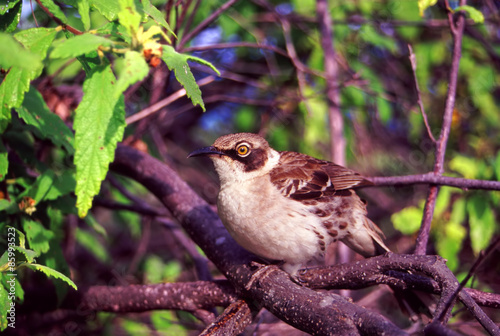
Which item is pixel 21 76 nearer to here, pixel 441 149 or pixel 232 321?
pixel 232 321

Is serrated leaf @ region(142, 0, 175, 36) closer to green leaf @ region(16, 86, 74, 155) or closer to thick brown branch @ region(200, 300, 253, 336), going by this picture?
green leaf @ region(16, 86, 74, 155)

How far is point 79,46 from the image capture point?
6.53ft

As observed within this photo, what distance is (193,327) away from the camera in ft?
15.5

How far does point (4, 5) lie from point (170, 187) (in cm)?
215

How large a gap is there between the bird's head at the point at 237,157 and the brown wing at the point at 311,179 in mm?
183

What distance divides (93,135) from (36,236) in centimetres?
133

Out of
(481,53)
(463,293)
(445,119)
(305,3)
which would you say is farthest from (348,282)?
(481,53)

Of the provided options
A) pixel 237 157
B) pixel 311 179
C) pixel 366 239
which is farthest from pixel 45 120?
pixel 366 239

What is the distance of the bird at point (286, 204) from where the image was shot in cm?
363

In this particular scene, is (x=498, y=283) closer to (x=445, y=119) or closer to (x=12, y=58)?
(x=445, y=119)

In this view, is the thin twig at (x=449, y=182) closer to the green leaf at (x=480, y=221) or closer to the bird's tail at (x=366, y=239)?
the bird's tail at (x=366, y=239)

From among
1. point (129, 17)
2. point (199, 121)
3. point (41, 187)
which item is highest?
point (129, 17)

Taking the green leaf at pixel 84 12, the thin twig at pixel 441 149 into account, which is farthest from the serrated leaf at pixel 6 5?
the thin twig at pixel 441 149

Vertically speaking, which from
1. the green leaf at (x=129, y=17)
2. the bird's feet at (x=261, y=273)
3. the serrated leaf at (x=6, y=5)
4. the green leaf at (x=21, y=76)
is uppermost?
the serrated leaf at (x=6, y=5)
